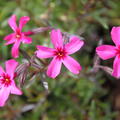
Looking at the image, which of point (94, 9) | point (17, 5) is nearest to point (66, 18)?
point (94, 9)

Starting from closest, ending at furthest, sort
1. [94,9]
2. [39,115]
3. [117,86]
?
[94,9], [39,115], [117,86]

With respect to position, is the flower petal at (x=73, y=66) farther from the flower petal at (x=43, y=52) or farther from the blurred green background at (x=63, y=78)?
the blurred green background at (x=63, y=78)

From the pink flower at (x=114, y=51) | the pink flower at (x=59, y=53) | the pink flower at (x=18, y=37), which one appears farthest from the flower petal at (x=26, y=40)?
the pink flower at (x=114, y=51)

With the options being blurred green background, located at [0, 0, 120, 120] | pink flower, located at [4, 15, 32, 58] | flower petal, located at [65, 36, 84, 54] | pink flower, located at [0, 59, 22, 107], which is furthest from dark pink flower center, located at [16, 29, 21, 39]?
blurred green background, located at [0, 0, 120, 120]

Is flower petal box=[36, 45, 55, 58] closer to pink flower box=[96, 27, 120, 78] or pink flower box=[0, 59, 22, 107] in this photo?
pink flower box=[0, 59, 22, 107]

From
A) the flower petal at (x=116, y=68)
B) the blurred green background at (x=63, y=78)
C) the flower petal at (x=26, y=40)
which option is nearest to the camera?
the flower petal at (x=116, y=68)

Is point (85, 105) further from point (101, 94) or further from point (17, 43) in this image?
point (17, 43)
